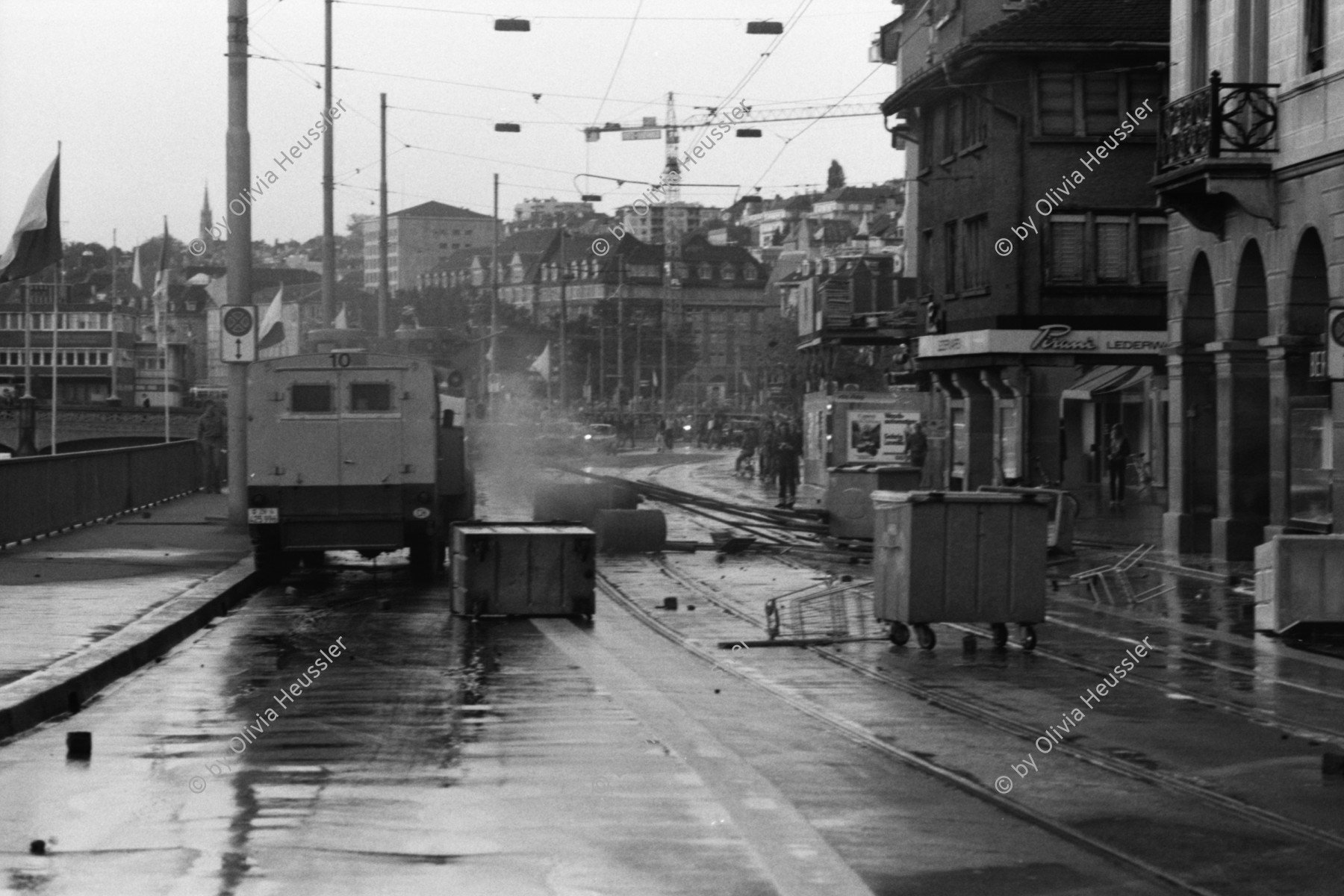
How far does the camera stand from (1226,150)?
26656mm

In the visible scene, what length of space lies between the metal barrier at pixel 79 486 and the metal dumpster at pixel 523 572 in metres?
8.81

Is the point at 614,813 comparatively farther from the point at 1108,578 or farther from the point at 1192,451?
the point at 1192,451

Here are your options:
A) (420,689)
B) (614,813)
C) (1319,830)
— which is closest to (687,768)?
(614,813)

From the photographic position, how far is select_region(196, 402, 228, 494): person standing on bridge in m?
43.2

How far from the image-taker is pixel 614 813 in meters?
8.35

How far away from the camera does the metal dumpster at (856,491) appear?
30406 mm

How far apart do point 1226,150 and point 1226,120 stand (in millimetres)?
498

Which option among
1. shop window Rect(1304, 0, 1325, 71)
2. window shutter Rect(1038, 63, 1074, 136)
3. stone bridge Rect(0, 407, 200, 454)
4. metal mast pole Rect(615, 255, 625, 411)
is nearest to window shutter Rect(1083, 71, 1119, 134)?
window shutter Rect(1038, 63, 1074, 136)

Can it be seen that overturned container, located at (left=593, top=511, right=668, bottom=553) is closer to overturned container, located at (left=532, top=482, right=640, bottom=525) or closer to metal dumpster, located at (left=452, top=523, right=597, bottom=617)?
overturned container, located at (left=532, top=482, right=640, bottom=525)

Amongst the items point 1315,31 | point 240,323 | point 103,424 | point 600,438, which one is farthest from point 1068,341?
point 103,424

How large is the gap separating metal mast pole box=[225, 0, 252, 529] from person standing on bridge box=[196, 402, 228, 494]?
15.5 m

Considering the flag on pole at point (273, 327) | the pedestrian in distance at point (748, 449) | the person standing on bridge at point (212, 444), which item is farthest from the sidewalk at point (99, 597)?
the pedestrian in distance at point (748, 449)

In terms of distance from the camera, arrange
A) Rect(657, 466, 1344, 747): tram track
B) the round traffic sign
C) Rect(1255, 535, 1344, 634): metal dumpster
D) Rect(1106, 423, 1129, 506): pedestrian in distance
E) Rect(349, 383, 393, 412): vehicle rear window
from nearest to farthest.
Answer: Rect(657, 466, 1344, 747): tram track, Rect(1255, 535, 1344, 634): metal dumpster, Rect(349, 383, 393, 412): vehicle rear window, the round traffic sign, Rect(1106, 423, 1129, 506): pedestrian in distance

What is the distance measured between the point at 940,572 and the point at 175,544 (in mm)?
13437
